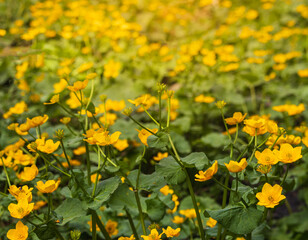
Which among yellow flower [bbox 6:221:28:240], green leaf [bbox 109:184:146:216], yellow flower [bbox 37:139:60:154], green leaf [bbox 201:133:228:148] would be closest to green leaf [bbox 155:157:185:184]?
green leaf [bbox 109:184:146:216]

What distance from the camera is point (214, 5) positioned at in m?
5.11

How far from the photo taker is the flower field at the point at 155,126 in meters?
1.16

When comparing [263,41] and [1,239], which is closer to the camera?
[1,239]

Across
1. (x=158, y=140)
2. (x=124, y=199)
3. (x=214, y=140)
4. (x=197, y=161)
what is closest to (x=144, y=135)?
(x=158, y=140)

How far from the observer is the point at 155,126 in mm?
2201

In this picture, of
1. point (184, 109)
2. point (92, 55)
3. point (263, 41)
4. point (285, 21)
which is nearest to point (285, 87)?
point (263, 41)

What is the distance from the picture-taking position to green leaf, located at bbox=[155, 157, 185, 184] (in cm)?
118

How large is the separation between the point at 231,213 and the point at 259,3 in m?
4.38

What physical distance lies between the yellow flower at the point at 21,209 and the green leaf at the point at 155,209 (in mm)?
482

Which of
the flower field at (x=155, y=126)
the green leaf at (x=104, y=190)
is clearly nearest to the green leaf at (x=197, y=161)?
the flower field at (x=155, y=126)

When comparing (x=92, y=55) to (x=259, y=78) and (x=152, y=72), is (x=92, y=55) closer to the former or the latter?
(x=152, y=72)

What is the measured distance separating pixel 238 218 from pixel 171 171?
27 centimetres

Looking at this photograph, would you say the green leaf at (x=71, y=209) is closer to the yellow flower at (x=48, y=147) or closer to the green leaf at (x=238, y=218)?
the yellow flower at (x=48, y=147)

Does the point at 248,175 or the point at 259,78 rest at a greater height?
the point at 248,175
